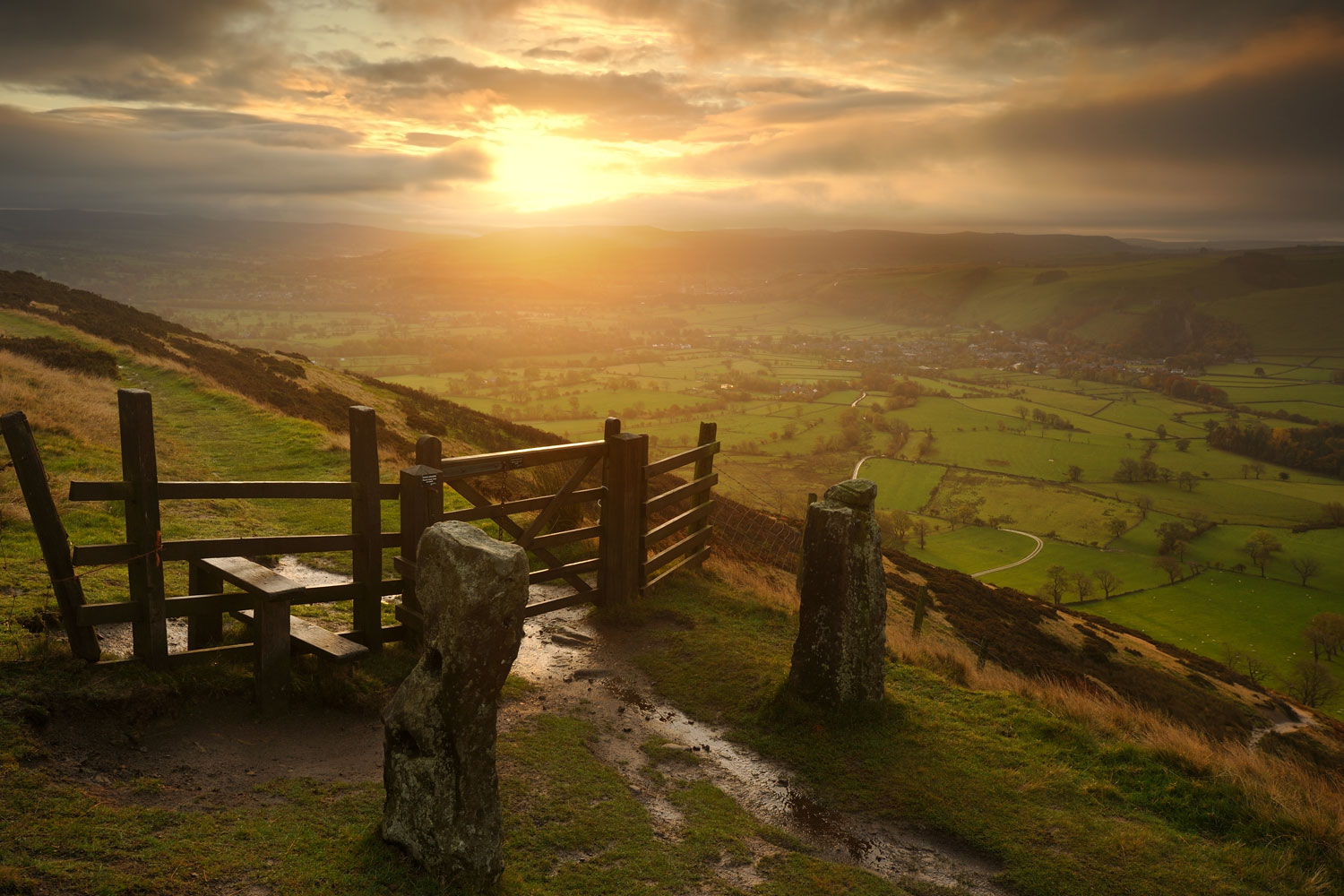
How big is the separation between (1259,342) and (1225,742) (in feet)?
717

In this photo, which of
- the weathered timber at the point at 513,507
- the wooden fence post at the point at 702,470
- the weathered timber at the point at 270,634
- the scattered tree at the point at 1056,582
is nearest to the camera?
the weathered timber at the point at 270,634

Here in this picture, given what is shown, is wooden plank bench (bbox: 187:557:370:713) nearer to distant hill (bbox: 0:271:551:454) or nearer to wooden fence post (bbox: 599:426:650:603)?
wooden fence post (bbox: 599:426:650:603)

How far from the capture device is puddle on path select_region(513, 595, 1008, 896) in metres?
6.01

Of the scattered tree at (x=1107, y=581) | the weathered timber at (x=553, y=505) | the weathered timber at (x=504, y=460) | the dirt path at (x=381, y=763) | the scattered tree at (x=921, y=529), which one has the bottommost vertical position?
the scattered tree at (x=1107, y=581)

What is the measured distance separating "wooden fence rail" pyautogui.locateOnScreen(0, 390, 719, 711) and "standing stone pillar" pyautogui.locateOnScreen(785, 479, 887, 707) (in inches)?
123

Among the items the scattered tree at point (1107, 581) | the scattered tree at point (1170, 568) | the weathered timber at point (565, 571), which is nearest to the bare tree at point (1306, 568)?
the scattered tree at point (1170, 568)

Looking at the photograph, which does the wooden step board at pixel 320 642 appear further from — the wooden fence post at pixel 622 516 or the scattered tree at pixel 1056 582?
the scattered tree at pixel 1056 582

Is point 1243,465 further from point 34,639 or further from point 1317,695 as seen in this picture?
point 34,639

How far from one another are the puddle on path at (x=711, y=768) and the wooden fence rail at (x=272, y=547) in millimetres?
944

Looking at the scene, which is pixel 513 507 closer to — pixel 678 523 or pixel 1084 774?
pixel 678 523

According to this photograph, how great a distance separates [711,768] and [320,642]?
12.8 ft

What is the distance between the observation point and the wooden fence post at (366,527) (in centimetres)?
757

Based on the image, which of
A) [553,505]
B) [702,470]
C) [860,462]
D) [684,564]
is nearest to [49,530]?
[553,505]

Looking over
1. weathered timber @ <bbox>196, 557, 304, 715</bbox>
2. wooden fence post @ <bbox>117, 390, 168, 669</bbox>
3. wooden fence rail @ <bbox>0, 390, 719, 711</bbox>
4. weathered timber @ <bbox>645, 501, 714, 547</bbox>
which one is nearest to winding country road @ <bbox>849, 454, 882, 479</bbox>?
weathered timber @ <bbox>645, 501, 714, 547</bbox>
